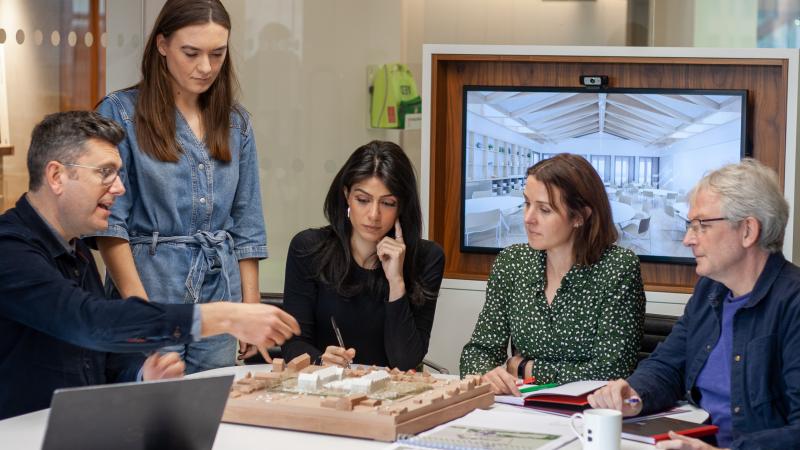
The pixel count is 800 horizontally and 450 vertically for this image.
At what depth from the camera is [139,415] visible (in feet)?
5.74

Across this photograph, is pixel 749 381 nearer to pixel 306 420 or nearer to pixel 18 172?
pixel 306 420

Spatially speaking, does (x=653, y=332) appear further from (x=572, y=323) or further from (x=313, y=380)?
(x=313, y=380)

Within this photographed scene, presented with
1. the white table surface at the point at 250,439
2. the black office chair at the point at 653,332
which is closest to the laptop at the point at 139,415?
the white table surface at the point at 250,439

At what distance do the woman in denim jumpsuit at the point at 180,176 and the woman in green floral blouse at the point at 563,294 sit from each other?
29.1 inches

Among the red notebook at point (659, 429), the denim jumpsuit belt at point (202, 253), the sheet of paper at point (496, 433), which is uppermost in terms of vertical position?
the denim jumpsuit belt at point (202, 253)

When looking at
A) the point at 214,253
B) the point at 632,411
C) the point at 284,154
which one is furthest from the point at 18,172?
the point at 632,411

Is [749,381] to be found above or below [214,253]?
below

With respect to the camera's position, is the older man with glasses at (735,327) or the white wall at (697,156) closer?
the older man with glasses at (735,327)

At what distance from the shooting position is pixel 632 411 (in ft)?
7.98

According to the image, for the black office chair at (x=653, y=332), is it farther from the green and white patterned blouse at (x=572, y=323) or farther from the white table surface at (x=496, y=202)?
the white table surface at (x=496, y=202)

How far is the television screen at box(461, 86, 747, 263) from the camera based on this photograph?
14.1 ft

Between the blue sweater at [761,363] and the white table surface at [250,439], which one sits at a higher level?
the blue sweater at [761,363]

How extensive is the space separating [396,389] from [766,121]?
253 centimetres

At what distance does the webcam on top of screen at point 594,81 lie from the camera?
14.3 feet
